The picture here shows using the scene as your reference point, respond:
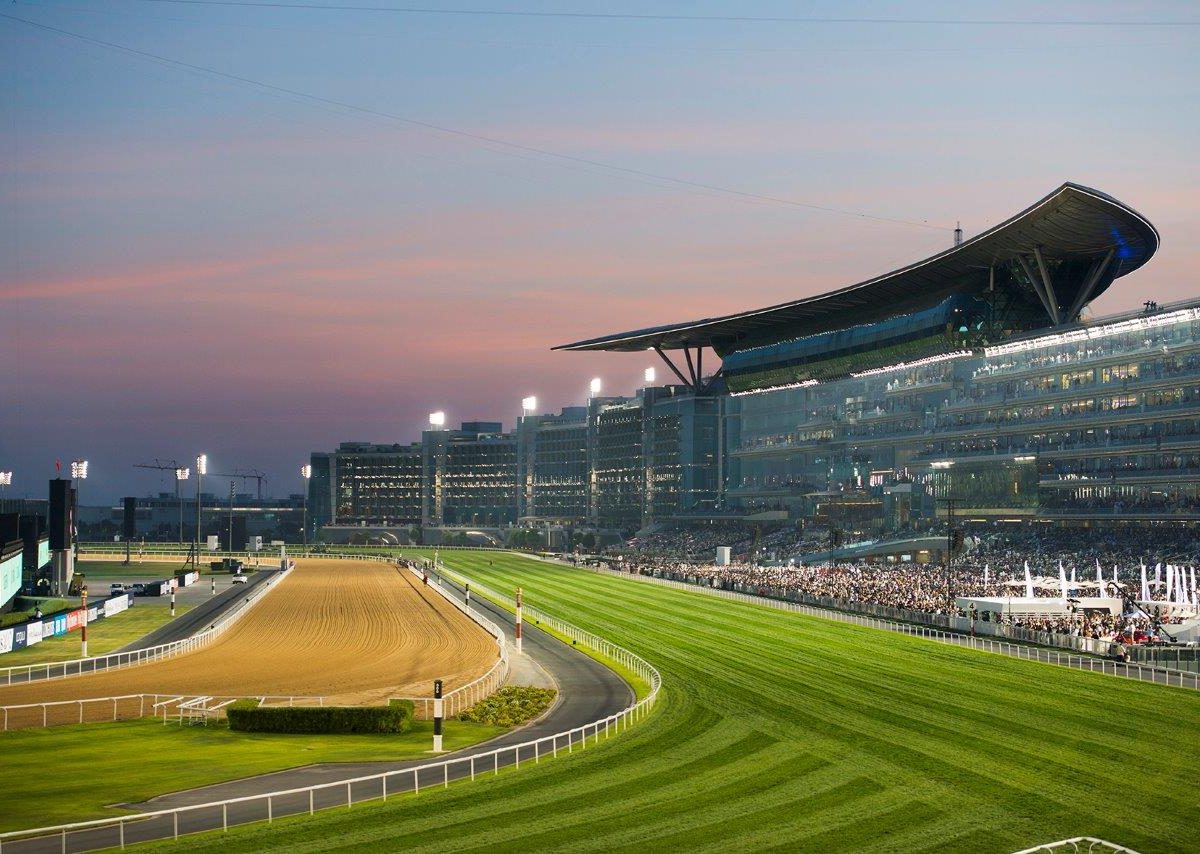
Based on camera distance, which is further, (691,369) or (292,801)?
(691,369)

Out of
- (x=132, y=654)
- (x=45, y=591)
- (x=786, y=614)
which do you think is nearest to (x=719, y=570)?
(x=786, y=614)

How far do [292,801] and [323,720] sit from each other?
330 inches

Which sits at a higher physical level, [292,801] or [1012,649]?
[292,801]

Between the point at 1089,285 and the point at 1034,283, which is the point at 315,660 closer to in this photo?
the point at 1034,283

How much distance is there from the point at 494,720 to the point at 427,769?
21.7 ft

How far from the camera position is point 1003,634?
54969mm

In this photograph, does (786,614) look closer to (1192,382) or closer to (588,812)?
(1192,382)

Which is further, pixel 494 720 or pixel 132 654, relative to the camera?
pixel 132 654

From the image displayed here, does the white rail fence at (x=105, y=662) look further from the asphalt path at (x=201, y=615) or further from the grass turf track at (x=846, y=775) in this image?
the grass turf track at (x=846, y=775)

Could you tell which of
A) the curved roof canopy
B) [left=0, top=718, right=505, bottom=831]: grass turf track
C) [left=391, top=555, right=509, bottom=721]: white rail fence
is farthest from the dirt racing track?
the curved roof canopy

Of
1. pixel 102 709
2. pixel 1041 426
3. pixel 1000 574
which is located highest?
pixel 1041 426

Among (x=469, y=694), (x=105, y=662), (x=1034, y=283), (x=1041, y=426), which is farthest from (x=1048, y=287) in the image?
(x=105, y=662)

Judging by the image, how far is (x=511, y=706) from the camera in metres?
36.9

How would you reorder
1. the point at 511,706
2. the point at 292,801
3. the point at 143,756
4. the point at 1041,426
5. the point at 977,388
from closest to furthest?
the point at 292,801
the point at 143,756
the point at 511,706
the point at 1041,426
the point at 977,388
